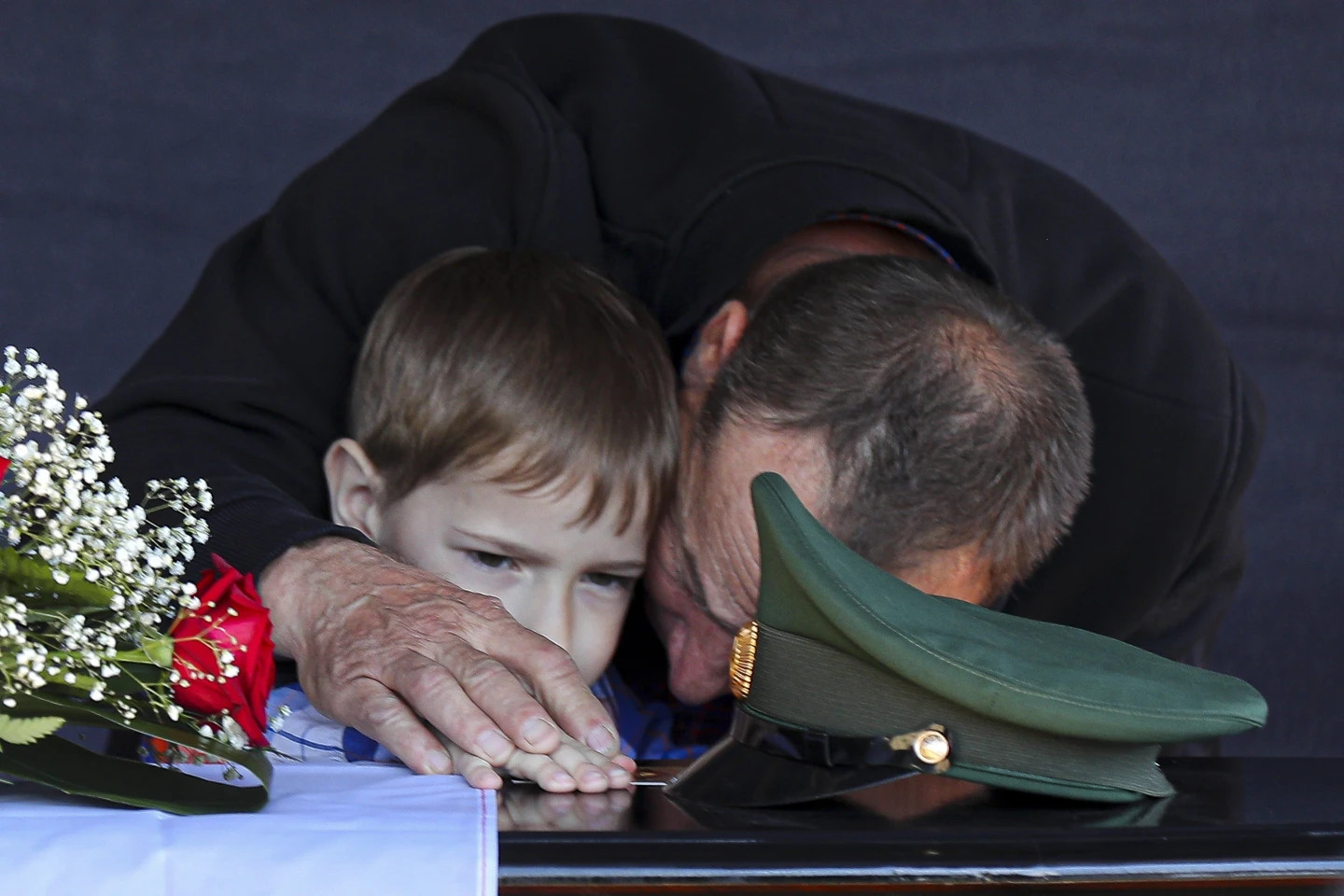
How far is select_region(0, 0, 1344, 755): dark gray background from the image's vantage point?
2945 mm

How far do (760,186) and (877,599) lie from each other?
0.92m

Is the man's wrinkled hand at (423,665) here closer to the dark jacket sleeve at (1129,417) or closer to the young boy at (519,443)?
the young boy at (519,443)

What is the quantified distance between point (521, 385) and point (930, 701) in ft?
2.38

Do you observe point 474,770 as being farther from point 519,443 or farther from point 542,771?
point 519,443

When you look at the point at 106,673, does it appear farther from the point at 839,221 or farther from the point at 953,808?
the point at 839,221

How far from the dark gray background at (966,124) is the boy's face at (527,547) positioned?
1554 millimetres

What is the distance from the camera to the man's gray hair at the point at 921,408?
1525 mm

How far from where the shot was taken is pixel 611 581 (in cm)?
175

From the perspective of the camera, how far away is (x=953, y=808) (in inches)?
41.7

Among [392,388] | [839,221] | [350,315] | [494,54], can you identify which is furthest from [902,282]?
[494,54]

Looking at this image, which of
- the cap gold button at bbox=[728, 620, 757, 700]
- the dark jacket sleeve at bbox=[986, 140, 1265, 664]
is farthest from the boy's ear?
the dark jacket sleeve at bbox=[986, 140, 1265, 664]

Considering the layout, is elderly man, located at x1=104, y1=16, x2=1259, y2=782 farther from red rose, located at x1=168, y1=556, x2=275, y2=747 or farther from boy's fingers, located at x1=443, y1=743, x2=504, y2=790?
red rose, located at x1=168, y1=556, x2=275, y2=747

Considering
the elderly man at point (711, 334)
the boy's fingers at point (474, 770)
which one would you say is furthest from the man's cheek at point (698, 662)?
the boy's fingers at point (474, 770)

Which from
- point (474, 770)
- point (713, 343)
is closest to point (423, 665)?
point (474, 770)
